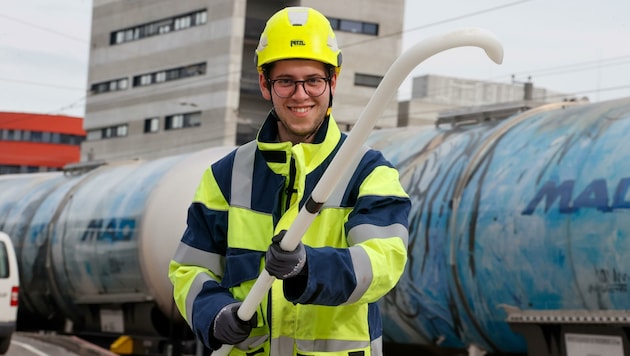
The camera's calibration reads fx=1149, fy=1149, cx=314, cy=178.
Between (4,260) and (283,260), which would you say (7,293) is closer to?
(4,260)

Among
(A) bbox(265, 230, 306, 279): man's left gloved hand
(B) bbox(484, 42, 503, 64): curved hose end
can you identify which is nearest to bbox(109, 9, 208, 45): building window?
(A) bbox(265, 230, 306, 279): man's left gloved hand

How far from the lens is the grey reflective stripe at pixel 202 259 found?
3865 mm

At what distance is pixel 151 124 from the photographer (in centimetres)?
6359

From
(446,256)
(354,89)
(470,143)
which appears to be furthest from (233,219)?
(354,89)

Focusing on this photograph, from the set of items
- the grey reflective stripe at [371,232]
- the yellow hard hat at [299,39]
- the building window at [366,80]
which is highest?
the building window at [366,80]

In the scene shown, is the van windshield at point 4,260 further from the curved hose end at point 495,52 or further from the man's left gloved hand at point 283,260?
the curved hose end at point 495,52

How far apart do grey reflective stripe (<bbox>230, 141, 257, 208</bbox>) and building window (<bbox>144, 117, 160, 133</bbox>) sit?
5990 centimetres

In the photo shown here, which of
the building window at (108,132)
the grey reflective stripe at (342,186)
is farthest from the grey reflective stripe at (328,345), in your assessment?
the building window at (108,132)

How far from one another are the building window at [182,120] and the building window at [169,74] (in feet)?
6.78

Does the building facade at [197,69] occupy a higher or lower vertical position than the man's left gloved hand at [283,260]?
higher

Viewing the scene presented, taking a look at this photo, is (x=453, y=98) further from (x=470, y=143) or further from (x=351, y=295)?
(x=351, y=295)

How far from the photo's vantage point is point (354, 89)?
62156mm

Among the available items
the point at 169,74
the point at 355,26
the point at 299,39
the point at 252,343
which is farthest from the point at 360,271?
the point at 169,74

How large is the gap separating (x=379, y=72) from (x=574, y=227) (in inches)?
2149
